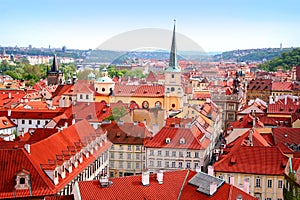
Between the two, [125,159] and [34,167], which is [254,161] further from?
[34,167]

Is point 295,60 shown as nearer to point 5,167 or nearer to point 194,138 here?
point 194,138

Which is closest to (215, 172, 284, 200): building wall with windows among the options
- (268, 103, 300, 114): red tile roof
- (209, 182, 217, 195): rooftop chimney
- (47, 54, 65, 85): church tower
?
(209, 182, 217, 195): rooftop chimney

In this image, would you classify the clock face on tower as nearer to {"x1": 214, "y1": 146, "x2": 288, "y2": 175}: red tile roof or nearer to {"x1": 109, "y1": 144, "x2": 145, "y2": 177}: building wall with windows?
{"x1": 109, "y1": 144, "x2": 145, "y2": 177}: building wall with windows

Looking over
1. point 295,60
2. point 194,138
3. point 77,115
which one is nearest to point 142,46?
point 194,138

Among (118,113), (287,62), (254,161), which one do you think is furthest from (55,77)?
(287,62)

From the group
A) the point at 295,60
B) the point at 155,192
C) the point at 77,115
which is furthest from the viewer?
the point at 295,60

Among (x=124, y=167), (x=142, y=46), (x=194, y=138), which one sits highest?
(x=142, y=46)

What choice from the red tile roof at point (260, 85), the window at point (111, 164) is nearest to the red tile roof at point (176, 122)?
the window at point (111, 164)

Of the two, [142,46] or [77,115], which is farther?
[77,115]
